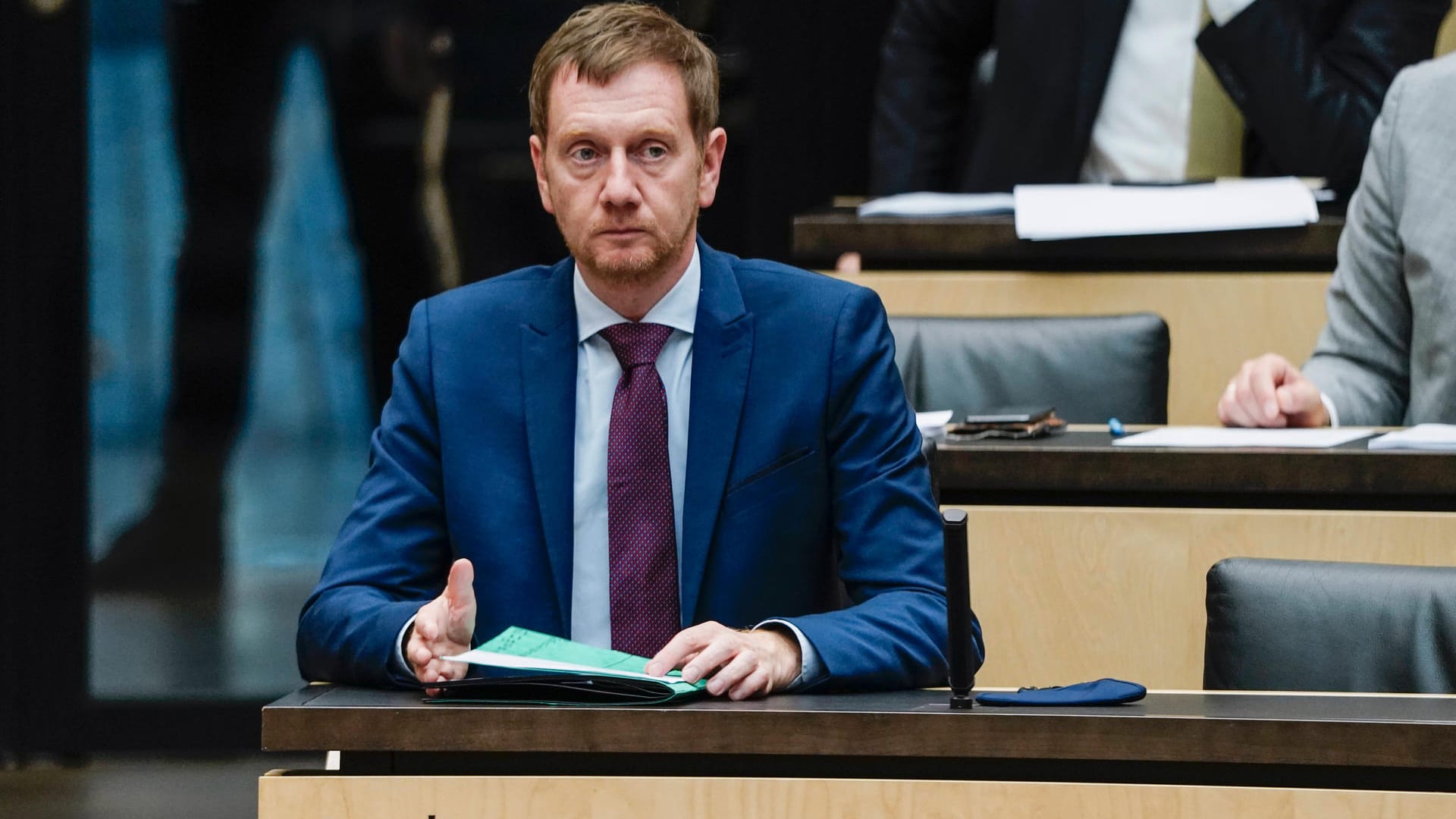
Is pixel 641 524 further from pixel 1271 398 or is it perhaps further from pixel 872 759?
pixel 1271 398

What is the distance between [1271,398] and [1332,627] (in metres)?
0.86

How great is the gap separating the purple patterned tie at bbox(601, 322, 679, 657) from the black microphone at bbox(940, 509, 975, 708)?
517 mm

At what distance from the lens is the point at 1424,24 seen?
328 centimetres

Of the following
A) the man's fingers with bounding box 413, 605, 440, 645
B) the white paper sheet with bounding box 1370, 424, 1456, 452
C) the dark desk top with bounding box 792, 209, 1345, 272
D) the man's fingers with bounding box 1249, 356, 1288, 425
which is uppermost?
the dark desk top with bounding box 792, 209, 1345, 272

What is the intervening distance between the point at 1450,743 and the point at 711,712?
0.50 meters

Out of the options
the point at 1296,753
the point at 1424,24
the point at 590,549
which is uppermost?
the point at 1424,24

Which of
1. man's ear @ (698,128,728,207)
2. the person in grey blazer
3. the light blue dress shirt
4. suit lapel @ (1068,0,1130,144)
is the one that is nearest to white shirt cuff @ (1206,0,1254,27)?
suit lapel @ (1068,0,1130,144)

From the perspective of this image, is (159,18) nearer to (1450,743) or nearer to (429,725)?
(429,725)

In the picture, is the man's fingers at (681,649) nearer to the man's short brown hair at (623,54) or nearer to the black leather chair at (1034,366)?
the man's short brown hair at (623,54)

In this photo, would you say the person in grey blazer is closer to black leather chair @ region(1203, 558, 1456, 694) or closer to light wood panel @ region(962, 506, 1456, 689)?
light wood panel @ region(962, 506, 1456, 689)

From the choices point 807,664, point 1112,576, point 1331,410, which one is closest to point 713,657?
point 807,664

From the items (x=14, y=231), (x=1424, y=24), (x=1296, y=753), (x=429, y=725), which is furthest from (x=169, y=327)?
(x=1296, y=753)

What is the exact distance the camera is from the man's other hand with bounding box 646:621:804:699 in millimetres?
1394

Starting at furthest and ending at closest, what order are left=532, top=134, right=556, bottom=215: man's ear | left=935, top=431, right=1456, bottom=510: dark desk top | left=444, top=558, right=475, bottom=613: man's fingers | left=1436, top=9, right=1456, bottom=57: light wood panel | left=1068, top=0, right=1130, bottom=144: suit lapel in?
left=1436, top=9, right=1456, bottom=57: light wood panel → left=1068, top=0, right=1130, bottom=144: suit lapel → left=935, top=431, right=1456, bottom=510: dark desk top → left=532, top=134, right=556, bottom=215: man's ear → left=444, top=558, right=475, bottom=613: man's fingers
